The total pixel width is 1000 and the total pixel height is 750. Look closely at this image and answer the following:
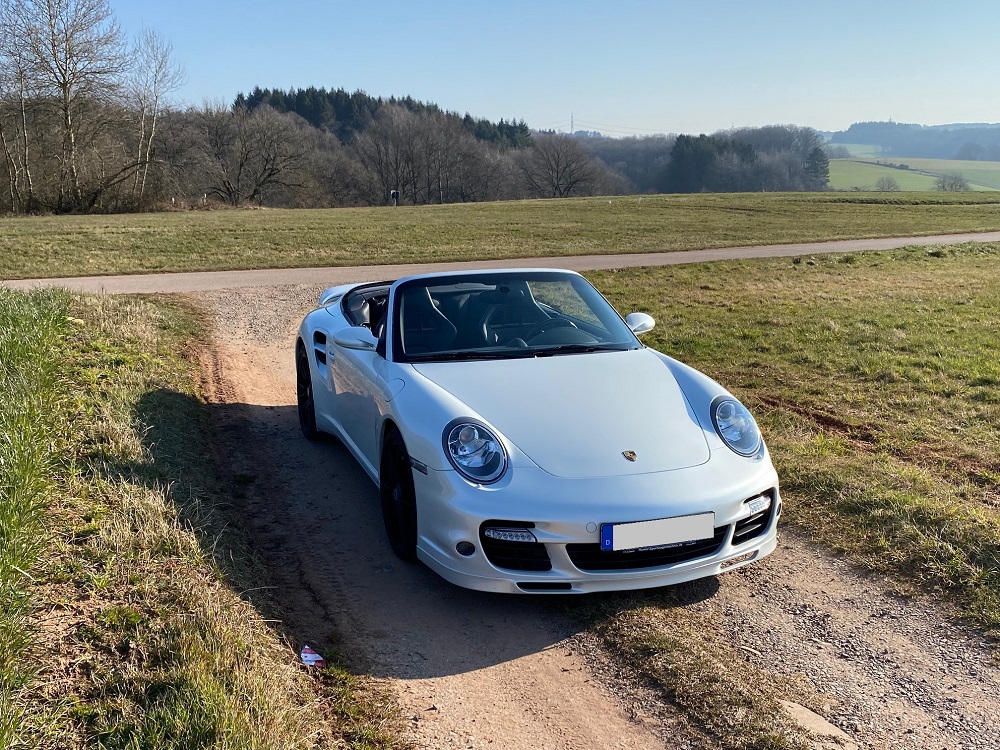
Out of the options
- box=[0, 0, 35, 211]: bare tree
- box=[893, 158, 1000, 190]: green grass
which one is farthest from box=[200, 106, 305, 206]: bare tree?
box=[893, 158, 1000, 190]: green grass

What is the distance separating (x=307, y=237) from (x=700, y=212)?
71.8 ft

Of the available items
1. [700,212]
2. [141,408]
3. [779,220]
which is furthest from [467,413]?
[700,212]

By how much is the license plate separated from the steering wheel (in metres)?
1.71

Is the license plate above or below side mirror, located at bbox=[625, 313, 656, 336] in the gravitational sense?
below

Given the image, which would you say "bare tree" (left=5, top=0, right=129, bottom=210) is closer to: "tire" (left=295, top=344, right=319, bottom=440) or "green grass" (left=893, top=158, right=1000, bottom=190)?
"tire" (left=295, top=344, right=319, bottom=440)

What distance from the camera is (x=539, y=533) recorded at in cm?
343

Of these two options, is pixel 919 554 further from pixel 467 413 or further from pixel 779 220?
pixel 779 220

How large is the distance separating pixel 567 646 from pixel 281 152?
75.6 meters

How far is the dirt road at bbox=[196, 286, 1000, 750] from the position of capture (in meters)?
2.93

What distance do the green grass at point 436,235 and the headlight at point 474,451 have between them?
630 inches

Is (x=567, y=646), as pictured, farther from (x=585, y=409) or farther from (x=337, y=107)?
(x=337, y=107)

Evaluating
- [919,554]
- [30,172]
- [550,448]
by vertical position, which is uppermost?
[30,172]

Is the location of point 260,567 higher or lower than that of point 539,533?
lower

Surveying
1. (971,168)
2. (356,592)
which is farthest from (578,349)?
(971,168)
